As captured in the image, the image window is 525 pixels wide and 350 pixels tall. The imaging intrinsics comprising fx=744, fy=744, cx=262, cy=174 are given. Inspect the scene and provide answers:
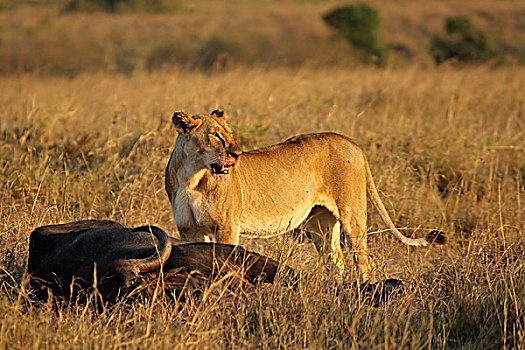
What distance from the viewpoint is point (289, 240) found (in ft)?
14.1

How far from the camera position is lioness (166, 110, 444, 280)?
15.6 feet

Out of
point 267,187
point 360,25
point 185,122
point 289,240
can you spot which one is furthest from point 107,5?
point 289,240

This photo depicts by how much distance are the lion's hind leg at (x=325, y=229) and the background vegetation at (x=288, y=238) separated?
249mm

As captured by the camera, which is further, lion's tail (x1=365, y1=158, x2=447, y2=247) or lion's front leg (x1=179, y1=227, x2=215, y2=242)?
lion's tail (x1=365, y1=158, x2=447, y2=247)

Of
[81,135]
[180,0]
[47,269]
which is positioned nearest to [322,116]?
[81,135]

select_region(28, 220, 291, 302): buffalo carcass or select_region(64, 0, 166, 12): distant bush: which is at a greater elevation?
select_region(28, 220, 291, 302): buffalo carcass

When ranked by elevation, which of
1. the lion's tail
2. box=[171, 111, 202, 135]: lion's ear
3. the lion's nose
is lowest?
the lion's tail

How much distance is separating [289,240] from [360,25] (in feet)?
59.3

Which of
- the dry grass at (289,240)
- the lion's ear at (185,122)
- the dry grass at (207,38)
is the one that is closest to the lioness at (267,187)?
the lion's ear at (185,122)

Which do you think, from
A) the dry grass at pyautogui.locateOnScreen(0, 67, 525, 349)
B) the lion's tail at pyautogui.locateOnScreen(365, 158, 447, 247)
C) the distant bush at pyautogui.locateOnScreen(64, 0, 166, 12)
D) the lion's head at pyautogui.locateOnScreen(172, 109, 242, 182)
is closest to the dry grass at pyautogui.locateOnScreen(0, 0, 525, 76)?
the distant bush at pyautogui.locateOnScreen(64, 0, 166, 12)

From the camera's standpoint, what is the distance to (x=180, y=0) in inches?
1503

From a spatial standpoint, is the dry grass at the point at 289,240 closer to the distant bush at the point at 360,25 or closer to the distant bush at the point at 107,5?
the distant bush at the point at 360,25

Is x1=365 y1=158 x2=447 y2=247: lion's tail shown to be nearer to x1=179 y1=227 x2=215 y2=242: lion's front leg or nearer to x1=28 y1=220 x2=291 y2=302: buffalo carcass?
x1=179 y1=227 x2=215 y2=242: lion's front leg

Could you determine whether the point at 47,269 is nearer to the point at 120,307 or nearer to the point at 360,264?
the point at 120,307
